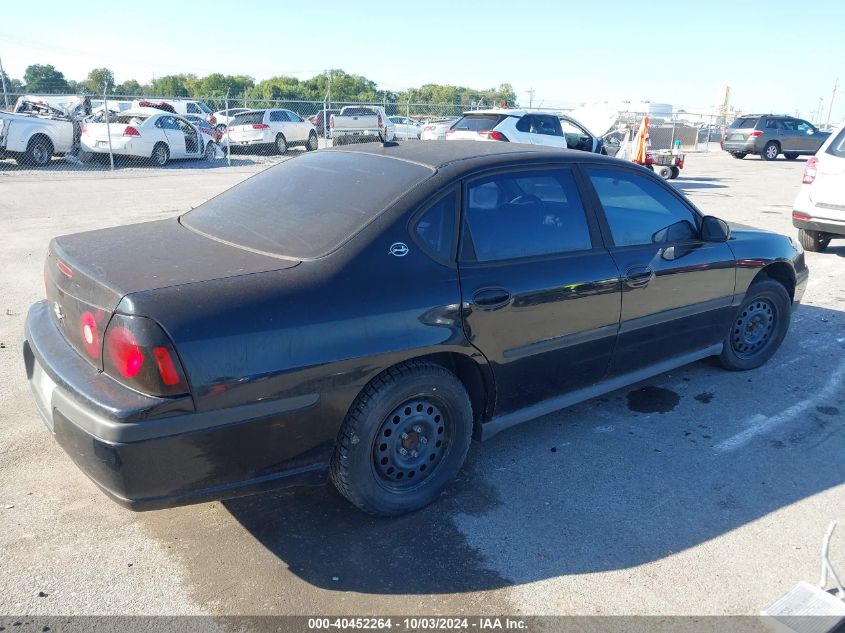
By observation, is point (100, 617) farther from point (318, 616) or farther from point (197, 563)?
point (318, 616)

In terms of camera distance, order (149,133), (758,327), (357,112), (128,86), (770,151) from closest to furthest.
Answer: (758,327) < (149,133) < (357,112) < (770,151) < (128,86)

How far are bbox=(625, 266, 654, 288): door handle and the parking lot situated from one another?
2.95 feet

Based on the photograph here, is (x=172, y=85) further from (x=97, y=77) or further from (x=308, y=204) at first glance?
(x=308, y=204)

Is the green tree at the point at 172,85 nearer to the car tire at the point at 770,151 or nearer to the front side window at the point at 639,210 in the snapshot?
→ the car tire at the point at 770,151

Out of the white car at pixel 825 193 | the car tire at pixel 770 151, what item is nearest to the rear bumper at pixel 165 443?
the white car at pixel 825 193

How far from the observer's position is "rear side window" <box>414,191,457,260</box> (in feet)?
10.2

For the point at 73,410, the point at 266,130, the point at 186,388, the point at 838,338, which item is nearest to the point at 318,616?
the point at 186,388

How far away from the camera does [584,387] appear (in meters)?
3.85

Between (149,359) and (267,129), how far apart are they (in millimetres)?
20501

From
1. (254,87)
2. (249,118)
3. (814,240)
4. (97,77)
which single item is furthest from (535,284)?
(97,77)

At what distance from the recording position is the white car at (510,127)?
13180mm

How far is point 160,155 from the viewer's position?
719 inches

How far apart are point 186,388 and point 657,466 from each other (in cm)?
254

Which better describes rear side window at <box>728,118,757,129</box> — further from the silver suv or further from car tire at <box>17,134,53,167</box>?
car tire at <box>17,134,53,167</box>
